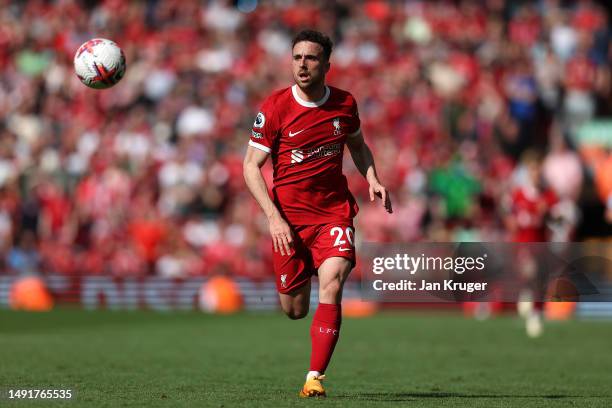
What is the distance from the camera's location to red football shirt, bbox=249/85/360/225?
938cm

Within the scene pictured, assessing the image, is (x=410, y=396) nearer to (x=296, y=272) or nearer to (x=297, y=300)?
(x=297, y=300)

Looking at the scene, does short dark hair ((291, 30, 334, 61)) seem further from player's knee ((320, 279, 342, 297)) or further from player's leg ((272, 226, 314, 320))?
player's knee ((320, 279, 342, 297))

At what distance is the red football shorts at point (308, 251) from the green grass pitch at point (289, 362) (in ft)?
2.96

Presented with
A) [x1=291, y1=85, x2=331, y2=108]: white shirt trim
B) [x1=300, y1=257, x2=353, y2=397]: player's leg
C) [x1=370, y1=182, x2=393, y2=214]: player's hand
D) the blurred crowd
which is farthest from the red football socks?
the blurred crowd

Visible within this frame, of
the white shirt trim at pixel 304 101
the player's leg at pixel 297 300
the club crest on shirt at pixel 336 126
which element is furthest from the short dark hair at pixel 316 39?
the player's leg at pixel 297 300

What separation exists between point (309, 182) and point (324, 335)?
4.05 feet

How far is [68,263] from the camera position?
24.6 metres

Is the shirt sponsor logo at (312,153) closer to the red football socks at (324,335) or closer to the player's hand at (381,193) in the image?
the player's hand at (381,193)

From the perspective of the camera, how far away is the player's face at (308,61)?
359 inches

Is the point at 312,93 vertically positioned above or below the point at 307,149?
above

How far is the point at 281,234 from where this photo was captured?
9.07m

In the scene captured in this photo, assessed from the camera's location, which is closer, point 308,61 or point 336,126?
point 308,61

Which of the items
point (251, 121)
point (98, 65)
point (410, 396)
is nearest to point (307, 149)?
point (410, 396)

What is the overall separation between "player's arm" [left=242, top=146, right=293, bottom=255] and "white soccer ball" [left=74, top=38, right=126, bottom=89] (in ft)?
7.29
